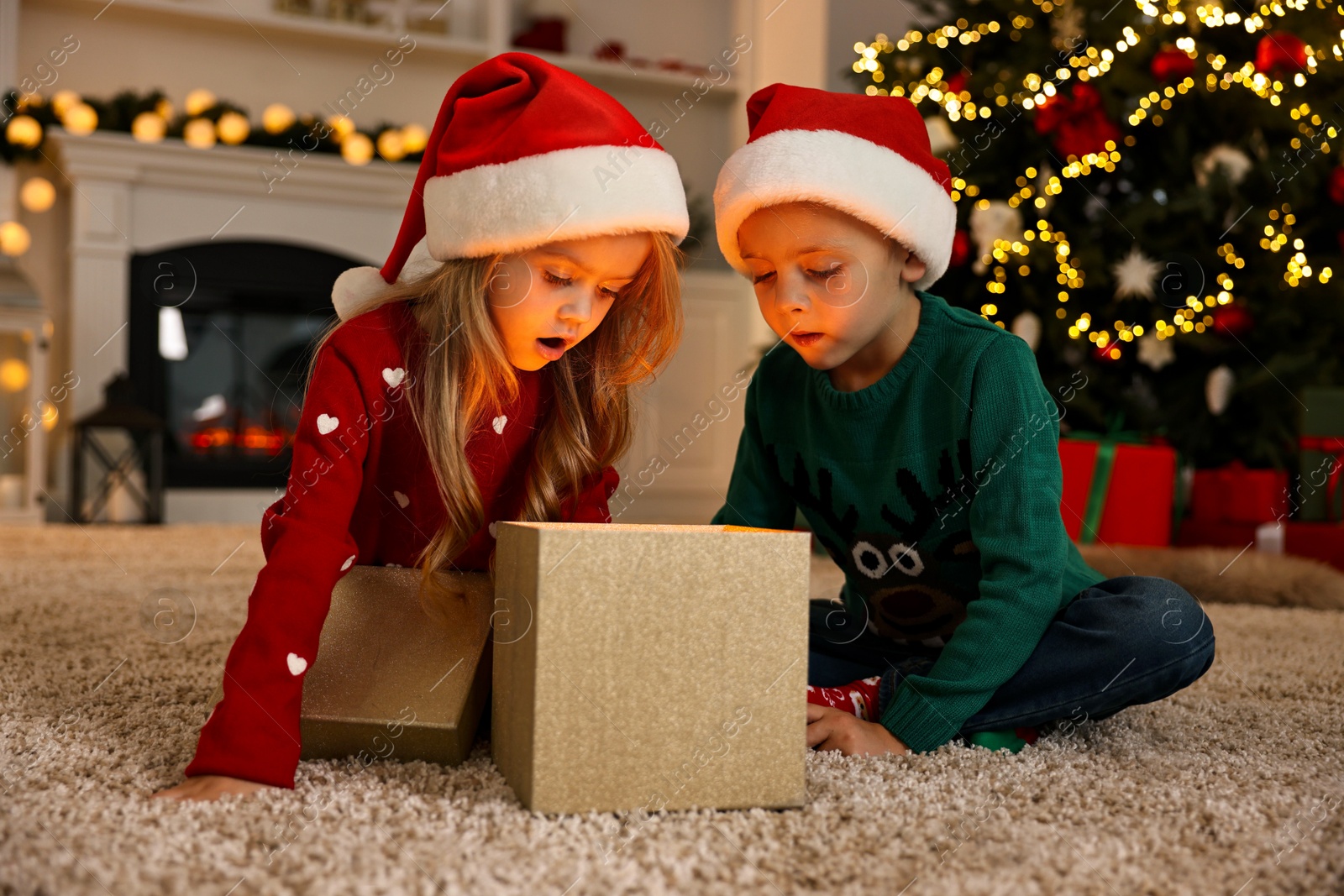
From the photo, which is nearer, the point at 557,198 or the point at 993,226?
the point at 557,198

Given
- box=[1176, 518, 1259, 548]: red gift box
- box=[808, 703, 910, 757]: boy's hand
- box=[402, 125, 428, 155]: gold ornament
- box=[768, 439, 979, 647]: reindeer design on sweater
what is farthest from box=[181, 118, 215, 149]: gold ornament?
box=[808, 703, 910, 757]: boy's hand

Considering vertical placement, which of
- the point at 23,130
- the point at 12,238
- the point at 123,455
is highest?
the point at 23,130

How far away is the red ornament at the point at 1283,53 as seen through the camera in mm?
2131

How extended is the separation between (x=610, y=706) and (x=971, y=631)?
0.34 metres

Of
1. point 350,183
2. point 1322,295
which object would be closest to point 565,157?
point 1322,295

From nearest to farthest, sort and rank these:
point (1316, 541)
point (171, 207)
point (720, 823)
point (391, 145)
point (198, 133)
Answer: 1. point (720, 823)
2. point (1316, 541)
3. point (198, 133)
4. point (171, 207)
5. point (391, 145)

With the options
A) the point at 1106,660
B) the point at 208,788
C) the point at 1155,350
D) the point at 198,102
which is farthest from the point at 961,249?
the point at 198,102

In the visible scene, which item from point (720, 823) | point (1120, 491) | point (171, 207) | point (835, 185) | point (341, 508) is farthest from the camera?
point (171, 207)

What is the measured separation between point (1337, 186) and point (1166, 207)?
15.5 inches

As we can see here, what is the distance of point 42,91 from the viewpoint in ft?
11.2

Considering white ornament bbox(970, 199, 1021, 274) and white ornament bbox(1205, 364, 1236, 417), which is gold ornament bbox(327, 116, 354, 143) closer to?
white ornament bbox(970, 199, 1021, 274)

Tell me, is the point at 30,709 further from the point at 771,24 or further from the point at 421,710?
the point at 771,24

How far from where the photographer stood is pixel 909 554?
3.18 ft

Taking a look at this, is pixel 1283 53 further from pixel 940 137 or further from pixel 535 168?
pixel 535 168
